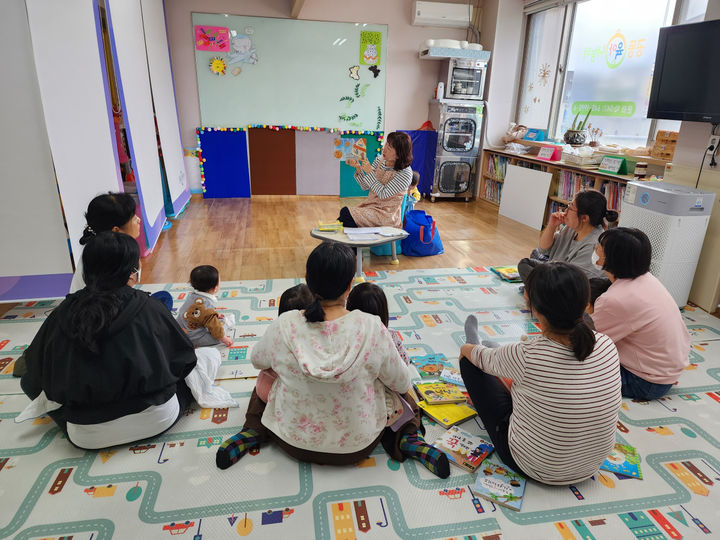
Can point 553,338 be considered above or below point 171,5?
below

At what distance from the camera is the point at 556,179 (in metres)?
5.21

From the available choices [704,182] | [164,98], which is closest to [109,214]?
[164,98]

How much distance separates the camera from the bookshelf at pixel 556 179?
14.4 feet

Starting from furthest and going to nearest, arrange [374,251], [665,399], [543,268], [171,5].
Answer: [171,5] < [374,251] < [665,399] < [543,268]

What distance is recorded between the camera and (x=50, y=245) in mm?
2852

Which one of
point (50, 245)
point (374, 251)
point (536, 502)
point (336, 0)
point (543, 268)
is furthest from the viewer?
point (336, 0)

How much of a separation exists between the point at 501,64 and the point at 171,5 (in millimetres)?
4296

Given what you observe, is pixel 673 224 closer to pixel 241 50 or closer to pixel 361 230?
pixel 361 230

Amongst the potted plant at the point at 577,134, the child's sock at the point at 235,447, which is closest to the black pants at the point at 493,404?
the child's sock at the point at 235,447

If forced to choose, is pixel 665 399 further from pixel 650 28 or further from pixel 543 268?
pixel 650 28

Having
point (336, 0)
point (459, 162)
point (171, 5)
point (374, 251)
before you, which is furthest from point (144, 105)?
point (459, 162)

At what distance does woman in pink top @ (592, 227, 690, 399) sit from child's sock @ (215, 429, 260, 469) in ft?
5.23

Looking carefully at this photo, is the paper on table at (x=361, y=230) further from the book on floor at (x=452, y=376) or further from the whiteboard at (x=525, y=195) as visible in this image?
the whiteboard at (x=525, y=195)

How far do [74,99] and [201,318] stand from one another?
1702mm
